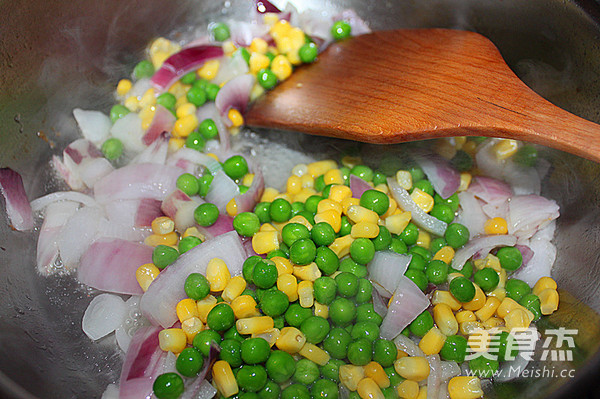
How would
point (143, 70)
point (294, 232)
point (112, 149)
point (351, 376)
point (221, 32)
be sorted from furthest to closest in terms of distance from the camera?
1. point (221, 32)
2. point (143, 70)
3. point (112, 149)
4. point (294, 232)
5. point (351, 376)

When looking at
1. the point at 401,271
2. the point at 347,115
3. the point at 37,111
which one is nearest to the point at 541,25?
the point at 347,115

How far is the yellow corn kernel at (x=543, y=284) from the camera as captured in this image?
2.21 m

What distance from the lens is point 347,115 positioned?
242cm

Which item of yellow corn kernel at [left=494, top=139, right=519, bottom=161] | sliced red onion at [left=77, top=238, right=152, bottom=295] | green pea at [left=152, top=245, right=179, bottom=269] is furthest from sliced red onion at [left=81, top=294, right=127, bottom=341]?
yellow corn kernel at [left=494, top=139, right=519, bottom=161]

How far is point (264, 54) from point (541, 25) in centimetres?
146

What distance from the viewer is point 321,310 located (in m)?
2.15

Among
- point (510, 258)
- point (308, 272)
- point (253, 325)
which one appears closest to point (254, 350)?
point (253, 325)

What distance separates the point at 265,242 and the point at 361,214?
0.45 m

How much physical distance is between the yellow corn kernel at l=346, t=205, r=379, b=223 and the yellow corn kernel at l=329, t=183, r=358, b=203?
0.14 metres

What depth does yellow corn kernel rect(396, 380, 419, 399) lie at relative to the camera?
6.37ft

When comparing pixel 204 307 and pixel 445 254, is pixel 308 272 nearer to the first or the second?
pixel 204 307

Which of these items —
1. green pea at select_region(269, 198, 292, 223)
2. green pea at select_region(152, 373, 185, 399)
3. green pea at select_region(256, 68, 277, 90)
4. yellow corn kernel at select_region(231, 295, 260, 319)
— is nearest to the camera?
green pea at select_region(152, 373, 185, 399)

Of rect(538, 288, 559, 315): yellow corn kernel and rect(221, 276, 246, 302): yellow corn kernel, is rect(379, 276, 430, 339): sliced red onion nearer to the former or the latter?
rect(538, 288, 559, 315): yellow corn kernel

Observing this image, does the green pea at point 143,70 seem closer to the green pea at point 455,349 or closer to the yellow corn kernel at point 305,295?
the yellow corn kernel at point 305,295
